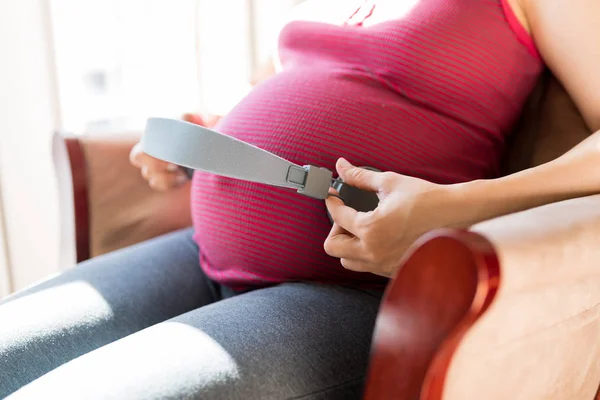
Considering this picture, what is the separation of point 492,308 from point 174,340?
294mm

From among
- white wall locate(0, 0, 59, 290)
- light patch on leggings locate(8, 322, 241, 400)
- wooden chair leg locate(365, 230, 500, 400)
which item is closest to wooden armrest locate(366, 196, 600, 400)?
wooden chair leg locate(365, 230, 500, 400)

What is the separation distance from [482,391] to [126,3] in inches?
50.9

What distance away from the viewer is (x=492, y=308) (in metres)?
0.41

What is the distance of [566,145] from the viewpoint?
773 mm

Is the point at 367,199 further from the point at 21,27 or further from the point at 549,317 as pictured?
the point at 21,27

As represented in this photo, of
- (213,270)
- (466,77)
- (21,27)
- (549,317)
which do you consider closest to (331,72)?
(466,77)

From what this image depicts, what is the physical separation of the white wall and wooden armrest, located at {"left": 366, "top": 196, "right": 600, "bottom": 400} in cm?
117

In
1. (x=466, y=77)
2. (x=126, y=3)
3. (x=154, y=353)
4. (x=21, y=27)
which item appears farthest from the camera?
(x=126, y=3)

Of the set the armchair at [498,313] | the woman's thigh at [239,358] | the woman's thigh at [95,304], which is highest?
the armchair at [498,313]

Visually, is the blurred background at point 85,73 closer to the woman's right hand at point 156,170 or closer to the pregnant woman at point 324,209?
the woman's right hand at point 156,170

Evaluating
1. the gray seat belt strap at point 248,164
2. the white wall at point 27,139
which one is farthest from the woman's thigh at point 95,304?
the white wall at point 27,139

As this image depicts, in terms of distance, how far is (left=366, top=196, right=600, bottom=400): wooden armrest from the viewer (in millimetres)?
406

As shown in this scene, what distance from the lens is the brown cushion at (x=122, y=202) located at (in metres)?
1.00

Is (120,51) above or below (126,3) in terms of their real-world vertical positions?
below
